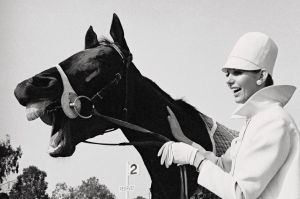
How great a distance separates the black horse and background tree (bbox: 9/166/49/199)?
2.73 ft

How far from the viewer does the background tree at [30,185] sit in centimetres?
262

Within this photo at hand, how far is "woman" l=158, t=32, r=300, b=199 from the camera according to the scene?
94cm

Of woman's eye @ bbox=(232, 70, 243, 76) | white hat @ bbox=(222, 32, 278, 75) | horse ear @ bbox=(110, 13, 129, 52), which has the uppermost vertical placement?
horse ear @ bbox=(110, 13, 129, 52)

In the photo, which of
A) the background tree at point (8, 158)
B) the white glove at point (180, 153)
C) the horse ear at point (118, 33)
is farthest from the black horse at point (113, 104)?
the background tree at point (8, 158)

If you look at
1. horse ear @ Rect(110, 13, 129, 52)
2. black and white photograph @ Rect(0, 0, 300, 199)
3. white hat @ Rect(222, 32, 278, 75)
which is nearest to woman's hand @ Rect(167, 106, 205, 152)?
black and white photograph @ Rect(0, 0, 300, 199)

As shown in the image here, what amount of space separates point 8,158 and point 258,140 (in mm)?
2076

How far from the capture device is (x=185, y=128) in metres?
1.79

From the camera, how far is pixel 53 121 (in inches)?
70.4

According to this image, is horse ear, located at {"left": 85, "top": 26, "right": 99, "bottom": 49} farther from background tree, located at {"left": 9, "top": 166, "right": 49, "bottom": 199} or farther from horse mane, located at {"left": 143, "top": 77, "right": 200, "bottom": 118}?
background tree, located at {"left": 9, "top": 166, "right": 49, "bottom": 199}

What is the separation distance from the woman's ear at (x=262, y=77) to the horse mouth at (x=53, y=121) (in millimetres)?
887

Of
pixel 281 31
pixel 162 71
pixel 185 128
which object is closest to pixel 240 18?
pixel 281 31

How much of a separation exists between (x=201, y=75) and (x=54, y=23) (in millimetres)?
864

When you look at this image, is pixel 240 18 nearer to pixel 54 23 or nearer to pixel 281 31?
pixel 281 31

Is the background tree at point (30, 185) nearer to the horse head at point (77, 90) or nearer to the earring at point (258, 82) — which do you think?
the horse head at point (77, 90)
